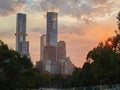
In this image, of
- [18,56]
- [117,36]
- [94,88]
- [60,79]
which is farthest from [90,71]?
[60,79]

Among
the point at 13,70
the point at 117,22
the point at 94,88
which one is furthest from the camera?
the point at 117,22

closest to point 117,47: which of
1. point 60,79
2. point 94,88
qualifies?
point 94,88

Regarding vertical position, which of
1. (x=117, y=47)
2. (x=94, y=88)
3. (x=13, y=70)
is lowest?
(x=94, y=88)

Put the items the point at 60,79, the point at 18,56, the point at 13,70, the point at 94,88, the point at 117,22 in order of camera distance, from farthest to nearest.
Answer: the point at 60,79, the point at 117,22, the point at 18,56, the point at 13,70, the point at 94,88

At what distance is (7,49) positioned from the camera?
86125 millimetres

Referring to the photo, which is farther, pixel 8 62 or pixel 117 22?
pixel 117 22

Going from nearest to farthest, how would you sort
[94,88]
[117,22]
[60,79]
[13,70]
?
1. [94,88]
2. [13,70]
3. [117,22]
4. [60,79]

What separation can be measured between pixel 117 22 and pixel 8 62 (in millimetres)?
32284

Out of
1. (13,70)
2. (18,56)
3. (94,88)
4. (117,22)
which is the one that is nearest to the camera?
(94,88)

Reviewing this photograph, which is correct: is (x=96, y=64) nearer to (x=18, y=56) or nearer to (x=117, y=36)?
(x=117, y=36)

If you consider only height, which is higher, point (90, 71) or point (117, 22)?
point (117, 22)

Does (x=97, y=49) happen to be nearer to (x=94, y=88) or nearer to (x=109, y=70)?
(x=109, y=70)

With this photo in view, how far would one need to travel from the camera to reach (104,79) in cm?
10512

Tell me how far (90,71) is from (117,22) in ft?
47.3
